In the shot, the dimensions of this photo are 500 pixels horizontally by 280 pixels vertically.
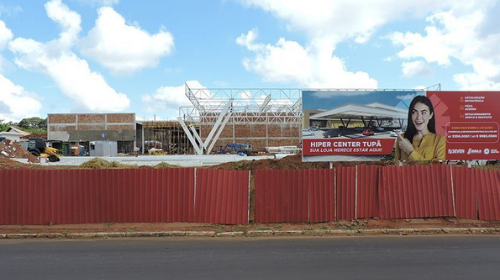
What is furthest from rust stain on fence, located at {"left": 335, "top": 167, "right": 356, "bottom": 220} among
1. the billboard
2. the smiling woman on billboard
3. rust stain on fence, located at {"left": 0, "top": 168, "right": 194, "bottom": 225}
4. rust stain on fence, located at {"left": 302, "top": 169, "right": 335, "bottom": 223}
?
rust stain on fence, located at {"left": 0, "top": 168, "right": 194, "bottom": 225}

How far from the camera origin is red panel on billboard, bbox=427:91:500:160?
46.2 ft

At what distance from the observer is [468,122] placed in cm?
1424

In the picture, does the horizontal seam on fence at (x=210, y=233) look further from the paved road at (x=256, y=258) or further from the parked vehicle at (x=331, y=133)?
the parked vehicle at (x=331, y=133)

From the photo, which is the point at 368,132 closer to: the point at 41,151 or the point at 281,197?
the point at 281,197

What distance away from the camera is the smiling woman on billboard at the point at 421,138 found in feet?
45.9

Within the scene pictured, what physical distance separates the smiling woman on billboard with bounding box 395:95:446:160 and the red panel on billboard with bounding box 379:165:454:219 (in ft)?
7.50

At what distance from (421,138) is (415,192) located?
3195 mm

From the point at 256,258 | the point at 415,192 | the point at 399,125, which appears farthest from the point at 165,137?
the point at 256,258

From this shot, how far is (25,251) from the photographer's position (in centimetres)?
861

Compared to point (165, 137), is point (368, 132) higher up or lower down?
lower down

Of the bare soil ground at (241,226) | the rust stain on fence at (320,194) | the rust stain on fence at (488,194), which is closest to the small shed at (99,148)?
the bare soil ground at (241,226)

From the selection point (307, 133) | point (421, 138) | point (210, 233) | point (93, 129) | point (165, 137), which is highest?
point (93, 129)

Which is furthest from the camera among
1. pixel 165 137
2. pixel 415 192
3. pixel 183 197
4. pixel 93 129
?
pixel 165 137

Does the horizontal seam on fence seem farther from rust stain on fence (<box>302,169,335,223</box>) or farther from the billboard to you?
the billboard
